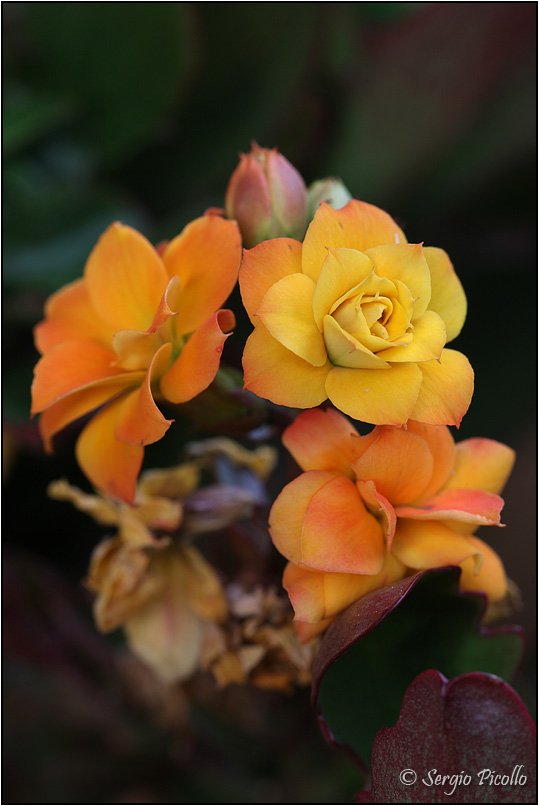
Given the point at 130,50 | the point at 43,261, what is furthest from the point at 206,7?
the point at 43,261

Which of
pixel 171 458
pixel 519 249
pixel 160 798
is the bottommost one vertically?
pixel 160 798

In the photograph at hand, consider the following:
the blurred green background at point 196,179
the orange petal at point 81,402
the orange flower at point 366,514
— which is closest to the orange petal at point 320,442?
the orange flower at point 366,514

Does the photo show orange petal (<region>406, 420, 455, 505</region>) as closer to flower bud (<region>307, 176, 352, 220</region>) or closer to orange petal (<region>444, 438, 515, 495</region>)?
orange petal (<region>444, 438, 515, 495</region>)

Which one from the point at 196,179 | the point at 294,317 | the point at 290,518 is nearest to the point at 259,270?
the point at 294,317

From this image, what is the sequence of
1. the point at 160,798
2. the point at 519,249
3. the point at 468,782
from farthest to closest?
the point at 519,249, the point at 160,798, the point at 468,782

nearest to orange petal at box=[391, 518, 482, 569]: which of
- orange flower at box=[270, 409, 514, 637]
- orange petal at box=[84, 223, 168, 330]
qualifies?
orange flower at box=[270, 409, 514, 637]

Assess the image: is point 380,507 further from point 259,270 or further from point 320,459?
point 259,270

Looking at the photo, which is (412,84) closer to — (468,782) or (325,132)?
(325,132)
